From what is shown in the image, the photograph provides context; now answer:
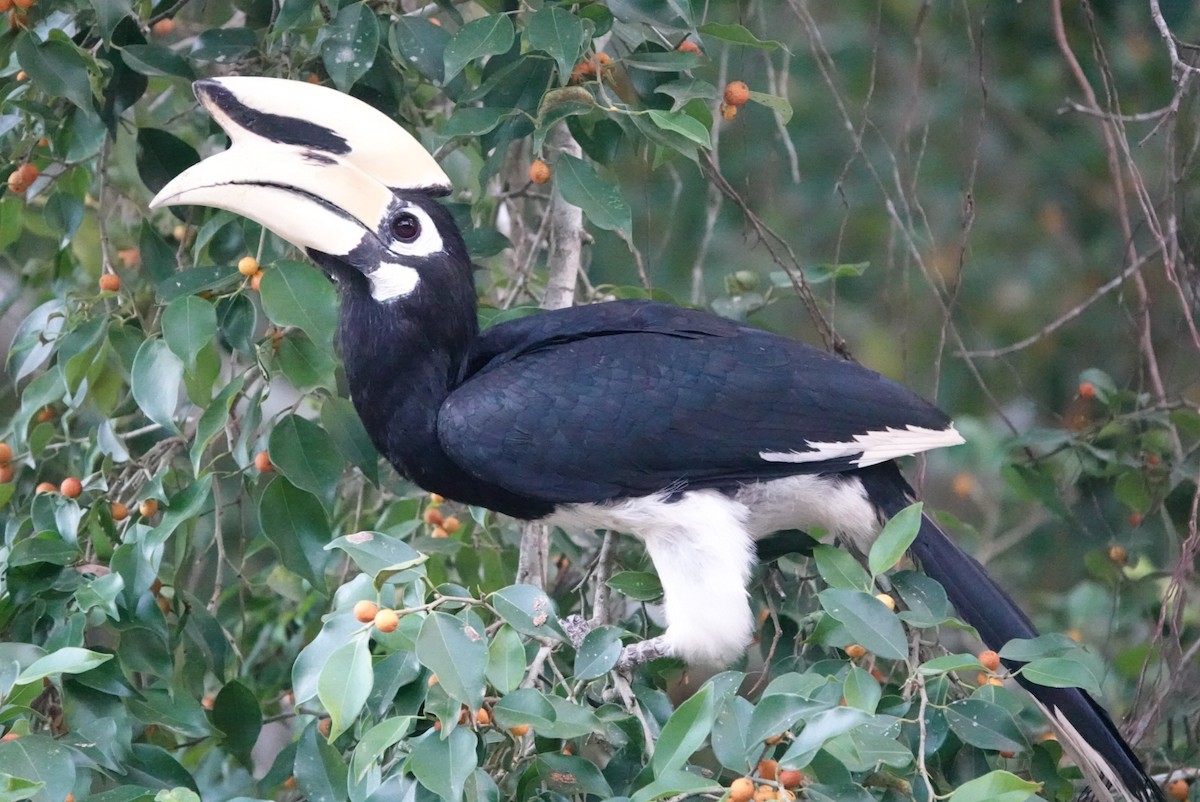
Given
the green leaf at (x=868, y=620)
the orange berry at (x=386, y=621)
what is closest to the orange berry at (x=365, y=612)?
the orange berry at (x=386, y=621)

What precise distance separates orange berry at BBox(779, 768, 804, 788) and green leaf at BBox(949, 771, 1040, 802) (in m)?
0.18

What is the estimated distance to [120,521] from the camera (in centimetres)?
217

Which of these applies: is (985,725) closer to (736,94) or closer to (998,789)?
(998,789)

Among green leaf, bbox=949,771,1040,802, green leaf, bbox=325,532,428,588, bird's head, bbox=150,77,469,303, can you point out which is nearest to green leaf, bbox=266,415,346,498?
bird's head, bbox=150,77,469,303

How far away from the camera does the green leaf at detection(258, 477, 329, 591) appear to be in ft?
6.64

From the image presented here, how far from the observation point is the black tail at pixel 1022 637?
204 cm

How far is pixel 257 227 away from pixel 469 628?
100 centimetres

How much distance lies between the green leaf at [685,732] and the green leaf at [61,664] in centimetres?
60

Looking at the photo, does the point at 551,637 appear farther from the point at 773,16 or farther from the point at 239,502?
the point at 773,16

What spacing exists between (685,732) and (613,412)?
0.83m

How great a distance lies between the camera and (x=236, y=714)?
1972mm

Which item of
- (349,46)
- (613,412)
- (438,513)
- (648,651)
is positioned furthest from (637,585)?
(349,46)

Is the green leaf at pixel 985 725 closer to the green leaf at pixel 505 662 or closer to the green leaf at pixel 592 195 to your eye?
the green leaf at pixel 505 662

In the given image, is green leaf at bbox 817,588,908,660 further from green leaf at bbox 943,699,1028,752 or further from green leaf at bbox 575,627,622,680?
green leaf at bbox 575,627,622,680
